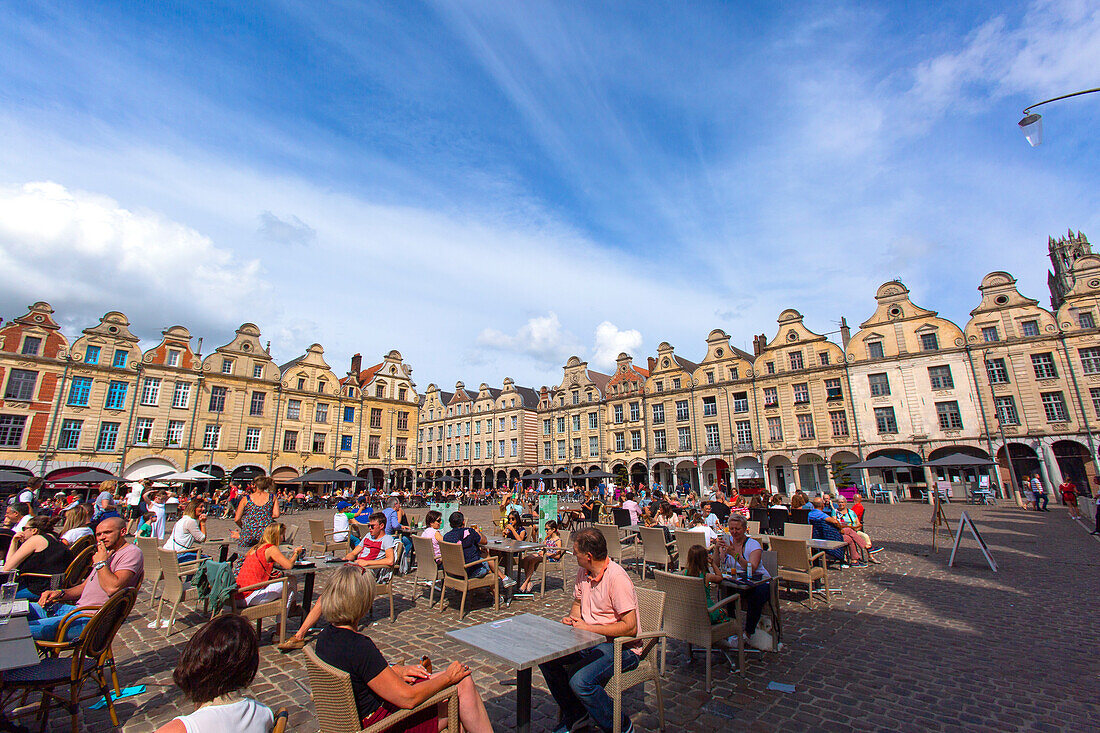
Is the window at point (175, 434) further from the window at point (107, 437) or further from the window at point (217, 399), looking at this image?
the window at point (107, 437)

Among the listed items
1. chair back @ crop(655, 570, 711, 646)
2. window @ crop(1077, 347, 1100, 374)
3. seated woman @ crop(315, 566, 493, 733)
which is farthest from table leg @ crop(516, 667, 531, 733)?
window @ crop(1077, 347, 1100, 374)

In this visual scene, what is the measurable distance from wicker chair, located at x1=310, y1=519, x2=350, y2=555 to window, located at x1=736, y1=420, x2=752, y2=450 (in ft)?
97.1

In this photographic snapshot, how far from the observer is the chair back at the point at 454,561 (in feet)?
23.1

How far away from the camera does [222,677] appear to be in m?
2.16

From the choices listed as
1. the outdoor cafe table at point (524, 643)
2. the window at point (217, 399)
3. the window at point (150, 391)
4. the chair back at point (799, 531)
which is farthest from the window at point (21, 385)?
the chair back at point (799, 531)

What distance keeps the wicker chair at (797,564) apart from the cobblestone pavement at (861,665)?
1.23 feet

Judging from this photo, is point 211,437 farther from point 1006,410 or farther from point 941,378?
point 1006,410

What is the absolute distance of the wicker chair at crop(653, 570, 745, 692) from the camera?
4.71 meters

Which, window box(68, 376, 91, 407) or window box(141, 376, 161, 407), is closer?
window box(68, 376, 91, 407)

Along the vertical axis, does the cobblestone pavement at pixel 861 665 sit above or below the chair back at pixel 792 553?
below

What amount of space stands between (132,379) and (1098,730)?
42.3 meters

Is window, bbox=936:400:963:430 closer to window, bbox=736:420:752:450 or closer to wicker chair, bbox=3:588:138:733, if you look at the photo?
window, bbox=736:420:752:450

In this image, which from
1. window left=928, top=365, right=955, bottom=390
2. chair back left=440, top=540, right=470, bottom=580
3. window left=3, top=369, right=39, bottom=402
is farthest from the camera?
window left=928, top=365, right=955, bottom=390

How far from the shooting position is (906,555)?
36.7 ft
